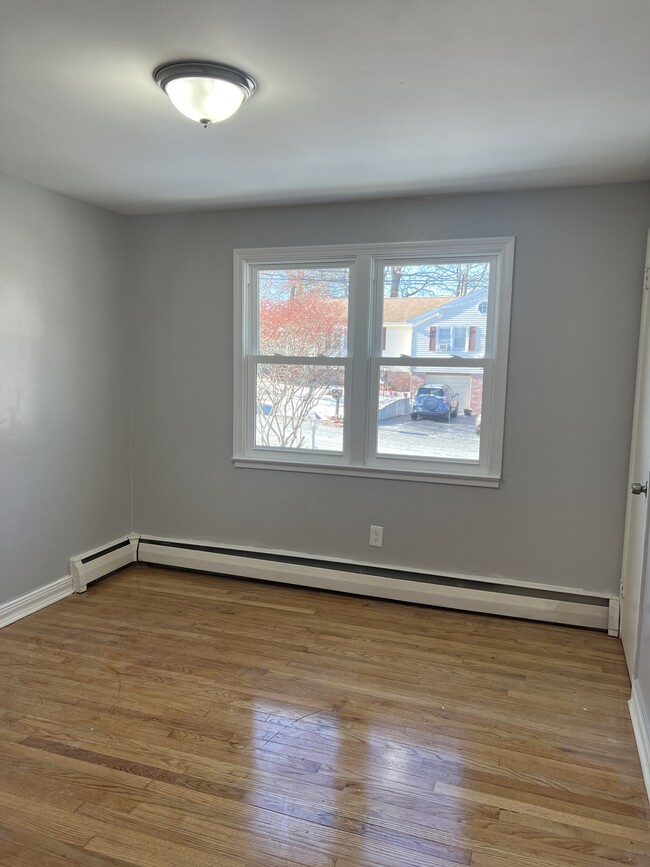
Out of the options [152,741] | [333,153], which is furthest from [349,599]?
[333,153]

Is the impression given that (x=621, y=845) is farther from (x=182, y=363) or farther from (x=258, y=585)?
(x=182, y=363)

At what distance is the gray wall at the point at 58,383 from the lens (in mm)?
3119

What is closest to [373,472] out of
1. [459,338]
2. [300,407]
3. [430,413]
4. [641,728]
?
[430,413]

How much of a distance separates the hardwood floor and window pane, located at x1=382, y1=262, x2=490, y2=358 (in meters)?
1.58

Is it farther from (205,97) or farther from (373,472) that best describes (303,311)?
(205,97)

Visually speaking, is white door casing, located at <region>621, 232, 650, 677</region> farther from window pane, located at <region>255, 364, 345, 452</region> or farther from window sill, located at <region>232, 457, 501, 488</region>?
window pane, located at <region>255, 364, 345, 452</region>

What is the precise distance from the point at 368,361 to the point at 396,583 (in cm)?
136

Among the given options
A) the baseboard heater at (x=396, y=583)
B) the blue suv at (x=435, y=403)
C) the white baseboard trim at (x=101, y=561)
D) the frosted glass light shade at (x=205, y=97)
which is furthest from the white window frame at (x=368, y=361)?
the frosted glass light shade at (x=205, y=97)

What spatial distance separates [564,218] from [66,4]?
249 cm

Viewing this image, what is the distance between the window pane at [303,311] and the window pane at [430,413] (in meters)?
0.42

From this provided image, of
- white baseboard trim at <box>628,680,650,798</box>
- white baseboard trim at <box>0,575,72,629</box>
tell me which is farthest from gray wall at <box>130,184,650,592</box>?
white baseboard trim at <box>628,680,650,798</box>

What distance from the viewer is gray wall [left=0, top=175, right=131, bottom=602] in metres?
3.12

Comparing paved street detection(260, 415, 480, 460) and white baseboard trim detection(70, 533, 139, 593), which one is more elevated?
paved street detection(260, 415, 480, 460)

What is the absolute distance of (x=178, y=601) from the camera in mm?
3512
